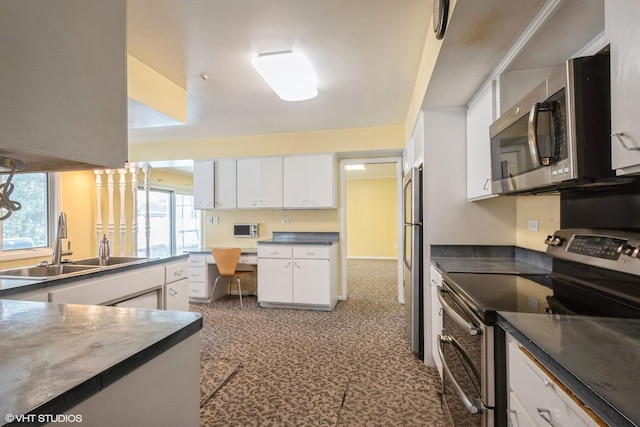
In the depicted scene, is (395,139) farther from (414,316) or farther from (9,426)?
(9,426)

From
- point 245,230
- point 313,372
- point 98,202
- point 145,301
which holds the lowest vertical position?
point 313,372

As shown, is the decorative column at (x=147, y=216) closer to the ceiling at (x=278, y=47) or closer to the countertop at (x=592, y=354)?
the ceiling at (x=278, y=47)

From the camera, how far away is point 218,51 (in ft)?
7.04

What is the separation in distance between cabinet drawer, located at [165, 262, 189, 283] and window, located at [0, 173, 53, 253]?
2139mm

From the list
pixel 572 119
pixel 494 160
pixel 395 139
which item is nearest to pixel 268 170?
pixel 395 139

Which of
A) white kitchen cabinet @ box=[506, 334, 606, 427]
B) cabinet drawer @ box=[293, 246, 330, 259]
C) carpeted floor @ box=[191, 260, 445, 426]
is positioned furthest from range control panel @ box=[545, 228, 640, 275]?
cabinet drawer @ box=[293, 246, 330, 259]

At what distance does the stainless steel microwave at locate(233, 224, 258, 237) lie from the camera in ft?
14.8

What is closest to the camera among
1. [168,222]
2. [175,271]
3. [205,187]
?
[175,271]

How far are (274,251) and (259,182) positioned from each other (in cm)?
101

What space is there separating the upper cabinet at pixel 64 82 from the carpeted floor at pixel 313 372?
1.64 m

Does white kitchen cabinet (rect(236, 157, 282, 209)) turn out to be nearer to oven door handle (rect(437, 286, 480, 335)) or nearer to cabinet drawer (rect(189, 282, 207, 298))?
cabinet drawer (rect(189, 282, 207, 298))

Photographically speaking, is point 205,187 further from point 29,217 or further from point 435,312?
point 435,312

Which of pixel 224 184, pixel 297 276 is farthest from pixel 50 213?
pixel 297 276

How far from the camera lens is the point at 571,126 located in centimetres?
104
